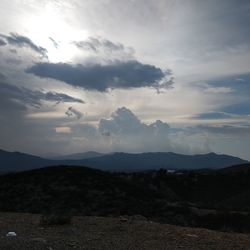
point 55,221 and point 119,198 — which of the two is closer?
point 55,221

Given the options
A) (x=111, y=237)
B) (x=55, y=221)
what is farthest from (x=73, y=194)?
(x=111, y=237)

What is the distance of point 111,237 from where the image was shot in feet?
44.6

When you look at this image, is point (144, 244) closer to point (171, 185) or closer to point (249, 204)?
point (249, 204)

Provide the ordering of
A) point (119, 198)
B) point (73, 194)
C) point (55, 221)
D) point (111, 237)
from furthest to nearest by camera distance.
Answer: point (73, 194), point (119, 198), point (55, 221), point (111, 237)

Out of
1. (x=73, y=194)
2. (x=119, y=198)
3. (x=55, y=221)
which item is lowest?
(x=119, y=198)

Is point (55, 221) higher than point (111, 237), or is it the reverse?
point (55, 221)

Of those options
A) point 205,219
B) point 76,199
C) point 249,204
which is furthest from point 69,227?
point 249,204

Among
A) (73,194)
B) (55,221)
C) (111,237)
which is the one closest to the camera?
(111,237)

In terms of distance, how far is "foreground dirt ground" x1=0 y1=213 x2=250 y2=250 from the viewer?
12164mm

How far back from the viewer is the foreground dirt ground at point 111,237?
1216 centimetres

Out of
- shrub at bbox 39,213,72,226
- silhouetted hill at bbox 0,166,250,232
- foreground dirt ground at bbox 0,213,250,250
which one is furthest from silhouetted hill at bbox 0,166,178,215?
foreground dirt ground at bbox 0,213,250,250

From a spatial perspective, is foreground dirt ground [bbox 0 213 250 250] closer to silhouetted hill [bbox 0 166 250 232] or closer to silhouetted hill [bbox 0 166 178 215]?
silhouetted hill [bbox 0 166 250 232]

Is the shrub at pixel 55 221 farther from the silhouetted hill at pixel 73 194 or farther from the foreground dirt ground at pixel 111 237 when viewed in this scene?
the silhouetted hill at pixel 73 194

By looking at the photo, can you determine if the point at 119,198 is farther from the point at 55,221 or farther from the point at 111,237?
the point at 111,237
